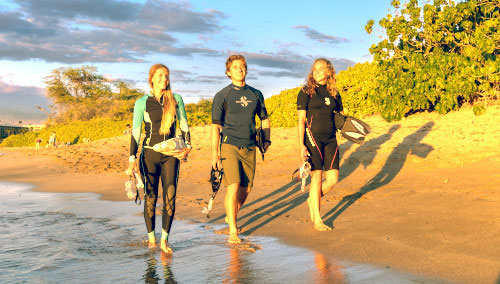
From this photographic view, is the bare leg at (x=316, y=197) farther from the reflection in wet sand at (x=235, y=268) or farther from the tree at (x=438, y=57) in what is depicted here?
the tree at (x=438, y=57)

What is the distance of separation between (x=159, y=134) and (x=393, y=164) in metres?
6.93

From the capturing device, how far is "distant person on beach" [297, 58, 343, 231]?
6480mm

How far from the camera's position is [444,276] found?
436cm

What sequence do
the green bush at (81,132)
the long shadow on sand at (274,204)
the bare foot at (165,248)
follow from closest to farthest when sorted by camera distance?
the bare foot at (165,248) < the long shadow on sand at (274,204) < the green bush at (81,132)

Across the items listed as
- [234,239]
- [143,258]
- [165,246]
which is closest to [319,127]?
[234,239]

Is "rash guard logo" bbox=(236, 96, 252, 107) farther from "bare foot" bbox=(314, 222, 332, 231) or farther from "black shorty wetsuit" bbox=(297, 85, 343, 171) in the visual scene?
"bare foot" bbox=(314, 222, 332, 231)

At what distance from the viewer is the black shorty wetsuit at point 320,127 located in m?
6.51

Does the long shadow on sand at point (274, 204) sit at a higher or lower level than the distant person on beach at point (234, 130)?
lower

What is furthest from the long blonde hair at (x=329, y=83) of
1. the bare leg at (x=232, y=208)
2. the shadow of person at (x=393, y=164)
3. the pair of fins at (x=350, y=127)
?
the shadow of person at (x=393, y=164)

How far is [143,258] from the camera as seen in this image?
555 centimetres

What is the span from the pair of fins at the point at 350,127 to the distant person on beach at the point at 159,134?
6.77 feet

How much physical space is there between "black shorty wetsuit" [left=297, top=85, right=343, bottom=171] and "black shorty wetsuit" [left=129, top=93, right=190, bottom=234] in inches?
65.0

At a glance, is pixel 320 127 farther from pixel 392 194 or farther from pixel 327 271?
pixel 392 194

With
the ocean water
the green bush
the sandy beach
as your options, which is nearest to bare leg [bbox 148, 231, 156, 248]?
the ocean water
